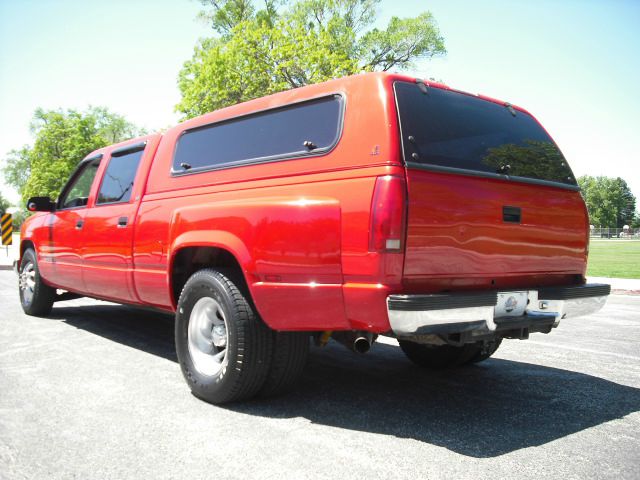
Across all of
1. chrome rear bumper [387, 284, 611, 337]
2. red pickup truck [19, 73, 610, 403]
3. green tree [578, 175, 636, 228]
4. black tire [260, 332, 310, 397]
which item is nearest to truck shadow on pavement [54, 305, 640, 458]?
black tire [260, 332, 310, 397]

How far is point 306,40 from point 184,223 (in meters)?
25.0

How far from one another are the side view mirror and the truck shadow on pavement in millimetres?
2347

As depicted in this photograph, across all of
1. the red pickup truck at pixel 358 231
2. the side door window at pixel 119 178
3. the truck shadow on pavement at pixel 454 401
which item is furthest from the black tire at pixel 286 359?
the side door window at pixel 119 178

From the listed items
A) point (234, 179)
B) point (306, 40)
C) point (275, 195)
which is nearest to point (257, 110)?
point (234, 179)

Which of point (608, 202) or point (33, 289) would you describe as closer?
point (33, 289)

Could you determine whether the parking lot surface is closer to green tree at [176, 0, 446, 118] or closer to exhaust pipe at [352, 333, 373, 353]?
exhaust pipe at [352, 333, 373, 353]

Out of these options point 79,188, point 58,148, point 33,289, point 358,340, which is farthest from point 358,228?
point 58,148

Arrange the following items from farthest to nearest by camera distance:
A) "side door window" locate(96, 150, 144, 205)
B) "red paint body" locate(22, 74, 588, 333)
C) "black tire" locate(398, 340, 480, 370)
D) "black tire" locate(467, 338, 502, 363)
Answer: "side door window" locate(96, 150, 144, 205)
"black tire" locate(398, 340, 480, 370)
"black tire" locate(467, 338, 502, 363)
"red paint body" locate(22, 74, 588, 333)

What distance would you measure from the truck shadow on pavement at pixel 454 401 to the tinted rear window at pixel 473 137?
1528mm

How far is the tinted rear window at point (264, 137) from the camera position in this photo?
138 inches

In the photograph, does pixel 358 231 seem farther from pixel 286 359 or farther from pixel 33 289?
pixel 33 289

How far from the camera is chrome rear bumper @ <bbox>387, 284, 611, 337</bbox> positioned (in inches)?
115

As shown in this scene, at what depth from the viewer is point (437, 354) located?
477cm

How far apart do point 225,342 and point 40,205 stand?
153 inches
